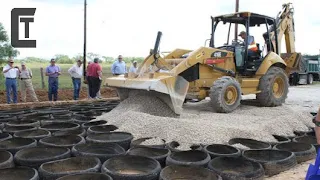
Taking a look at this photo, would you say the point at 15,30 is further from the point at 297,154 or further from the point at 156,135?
the point at 297,154

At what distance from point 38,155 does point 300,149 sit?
12.9 feet

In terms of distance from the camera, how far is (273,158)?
519 cm

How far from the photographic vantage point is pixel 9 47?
609 inches

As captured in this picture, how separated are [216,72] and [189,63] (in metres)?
1.16

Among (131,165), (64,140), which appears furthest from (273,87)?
(131,165)

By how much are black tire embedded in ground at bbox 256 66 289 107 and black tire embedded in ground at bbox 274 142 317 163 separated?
4.06m

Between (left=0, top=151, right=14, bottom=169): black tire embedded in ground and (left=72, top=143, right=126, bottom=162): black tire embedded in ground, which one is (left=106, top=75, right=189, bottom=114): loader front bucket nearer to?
(left=72, top=143, right=126, bottom=162): black tire embedded in ground

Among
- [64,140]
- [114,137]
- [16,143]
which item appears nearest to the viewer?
[16,143]

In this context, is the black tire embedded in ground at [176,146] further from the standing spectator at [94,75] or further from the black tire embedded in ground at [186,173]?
the standing spectator at [94,75]

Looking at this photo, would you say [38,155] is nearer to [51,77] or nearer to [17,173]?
[17,173]

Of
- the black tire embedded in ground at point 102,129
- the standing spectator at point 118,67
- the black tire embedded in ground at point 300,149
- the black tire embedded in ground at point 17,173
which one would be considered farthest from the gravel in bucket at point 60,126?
the standing spectator at point 118,67

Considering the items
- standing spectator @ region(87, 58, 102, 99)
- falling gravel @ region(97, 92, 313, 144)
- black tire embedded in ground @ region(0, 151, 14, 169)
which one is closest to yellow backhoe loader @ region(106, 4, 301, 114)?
falling gravel @ region(97, 92, 313, 144)

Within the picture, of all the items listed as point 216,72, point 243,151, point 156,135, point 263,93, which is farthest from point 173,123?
point 263,93

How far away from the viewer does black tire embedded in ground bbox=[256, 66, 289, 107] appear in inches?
378
